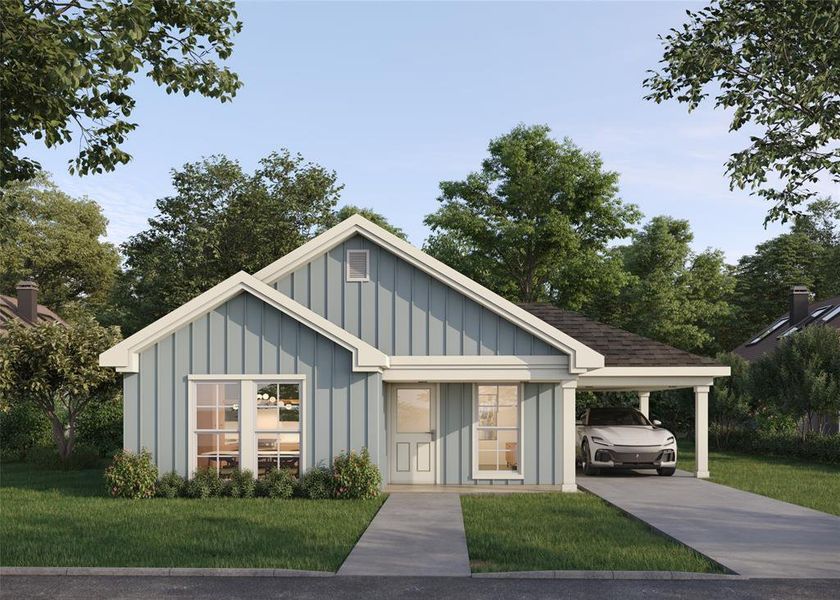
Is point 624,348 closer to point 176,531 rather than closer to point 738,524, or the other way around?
point 738,524

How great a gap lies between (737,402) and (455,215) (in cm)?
1624

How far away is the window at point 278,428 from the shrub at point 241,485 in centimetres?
38

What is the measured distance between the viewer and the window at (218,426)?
16.7 metres

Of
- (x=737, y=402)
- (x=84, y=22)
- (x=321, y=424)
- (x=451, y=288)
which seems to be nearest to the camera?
(x=84, y=22)

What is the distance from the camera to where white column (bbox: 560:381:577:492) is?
17741 millimetres

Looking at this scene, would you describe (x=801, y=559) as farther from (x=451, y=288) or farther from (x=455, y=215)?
(x=455, y=215)

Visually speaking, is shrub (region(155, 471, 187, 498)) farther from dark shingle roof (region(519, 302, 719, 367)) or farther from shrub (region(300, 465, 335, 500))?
dark shingle roof (region(519, 302, 719, 367))

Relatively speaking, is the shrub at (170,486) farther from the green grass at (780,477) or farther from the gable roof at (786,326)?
the gable roof at (786,326)

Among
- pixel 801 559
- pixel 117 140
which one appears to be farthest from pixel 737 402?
pixel 117 140

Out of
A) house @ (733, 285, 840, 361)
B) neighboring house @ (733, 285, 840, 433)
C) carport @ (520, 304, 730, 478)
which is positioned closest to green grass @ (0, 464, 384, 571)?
carport @ (520, 304, 730, 478)

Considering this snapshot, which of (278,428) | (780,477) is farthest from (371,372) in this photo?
(780,477)

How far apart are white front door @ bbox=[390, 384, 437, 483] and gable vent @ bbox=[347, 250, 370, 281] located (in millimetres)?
2513

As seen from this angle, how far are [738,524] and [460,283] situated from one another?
7.11 meters

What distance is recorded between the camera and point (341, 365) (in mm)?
16594
